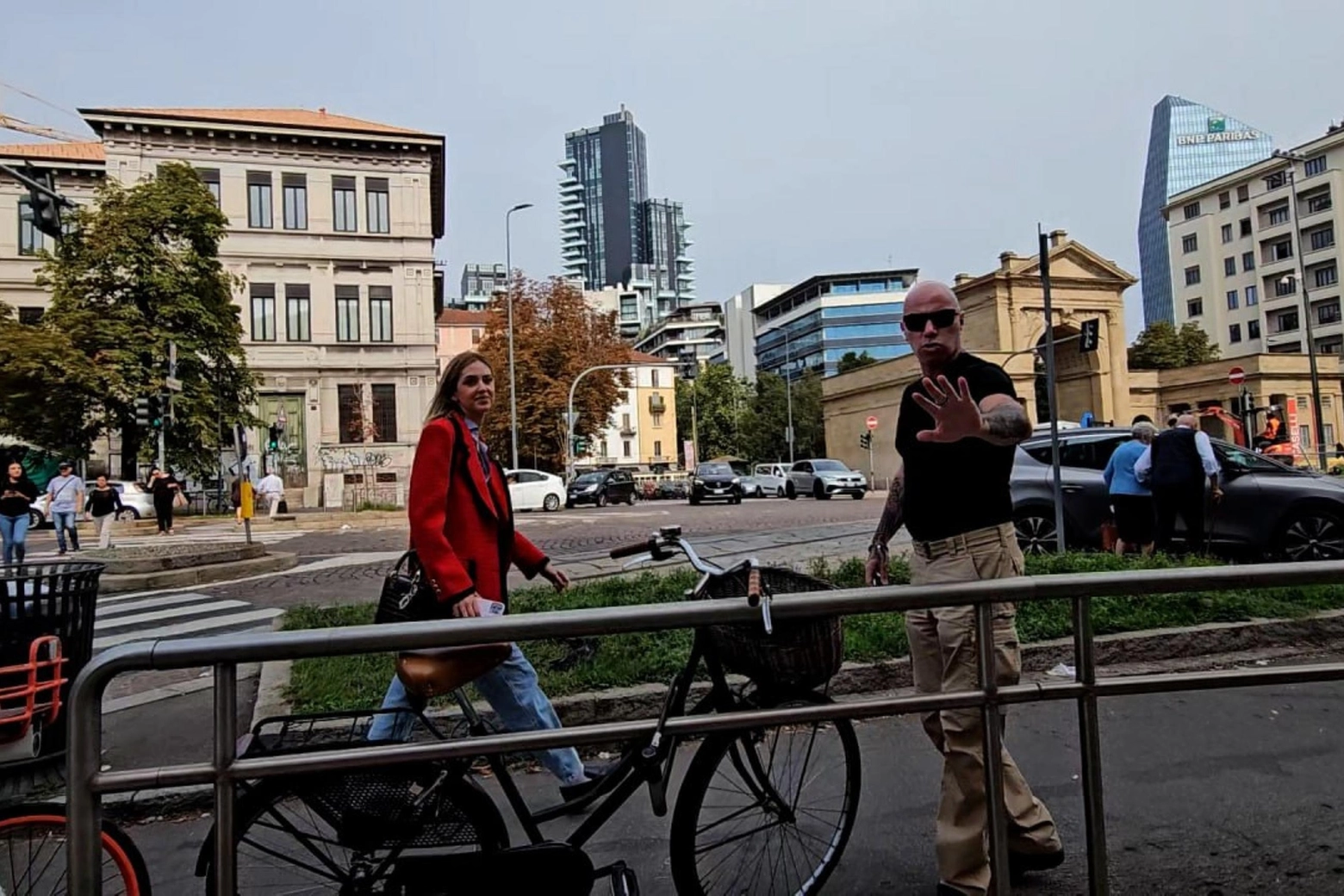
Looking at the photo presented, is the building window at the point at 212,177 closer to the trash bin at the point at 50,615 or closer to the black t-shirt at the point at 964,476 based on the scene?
the trash bin at the point at 50,615

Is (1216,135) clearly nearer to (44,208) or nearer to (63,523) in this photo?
(44,208)

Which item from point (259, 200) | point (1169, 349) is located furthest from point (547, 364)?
point (1169, 349)

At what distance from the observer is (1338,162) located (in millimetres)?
71375

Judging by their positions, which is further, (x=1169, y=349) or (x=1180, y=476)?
(x=1169, y=349)

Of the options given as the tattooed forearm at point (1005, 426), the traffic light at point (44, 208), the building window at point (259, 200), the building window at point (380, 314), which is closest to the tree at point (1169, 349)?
the building window at point (380, 314)

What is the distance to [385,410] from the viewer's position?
4309 cm

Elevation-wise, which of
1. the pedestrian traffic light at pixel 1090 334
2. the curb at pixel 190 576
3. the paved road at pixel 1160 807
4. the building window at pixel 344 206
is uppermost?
the building window at pixel 344 206

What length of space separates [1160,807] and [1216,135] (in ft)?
600

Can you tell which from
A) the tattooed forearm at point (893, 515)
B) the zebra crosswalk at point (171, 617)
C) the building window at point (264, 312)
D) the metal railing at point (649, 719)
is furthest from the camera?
the building window at point (264, 312)

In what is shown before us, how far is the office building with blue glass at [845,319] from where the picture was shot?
10919 centimetres

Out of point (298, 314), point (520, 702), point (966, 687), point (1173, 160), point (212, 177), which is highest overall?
point (1173, 160)

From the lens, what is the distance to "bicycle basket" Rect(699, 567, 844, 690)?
2.58 metres

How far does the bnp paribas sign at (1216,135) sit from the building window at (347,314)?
156911 millimetres

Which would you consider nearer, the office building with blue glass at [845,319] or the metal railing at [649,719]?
the metal railing at [649,719]
